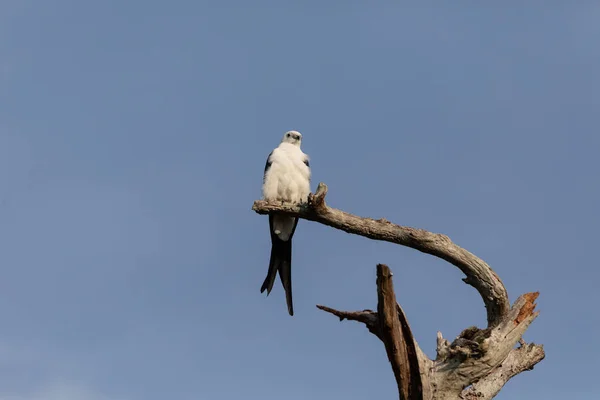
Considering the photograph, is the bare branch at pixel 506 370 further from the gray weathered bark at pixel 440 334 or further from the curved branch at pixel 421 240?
the curved branch at pixel 421 240

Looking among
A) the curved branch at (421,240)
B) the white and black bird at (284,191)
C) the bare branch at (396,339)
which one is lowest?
the bare branch at (396,339)

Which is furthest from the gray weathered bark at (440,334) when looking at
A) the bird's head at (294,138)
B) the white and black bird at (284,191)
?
the bird's head at (294,138)

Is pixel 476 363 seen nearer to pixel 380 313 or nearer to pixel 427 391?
pixel 427 391

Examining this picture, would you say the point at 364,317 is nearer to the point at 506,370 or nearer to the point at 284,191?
the point at 506,370

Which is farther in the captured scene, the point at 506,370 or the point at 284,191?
the point at 284,191

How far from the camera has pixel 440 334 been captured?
725 centimetres

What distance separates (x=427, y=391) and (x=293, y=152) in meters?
3.98

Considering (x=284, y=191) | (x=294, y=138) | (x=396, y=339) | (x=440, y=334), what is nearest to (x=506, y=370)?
(x=440, y=334)

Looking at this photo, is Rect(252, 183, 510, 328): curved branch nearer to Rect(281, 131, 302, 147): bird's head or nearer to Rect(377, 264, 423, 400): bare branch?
Rect(377, 264, 423, 400): bare branch

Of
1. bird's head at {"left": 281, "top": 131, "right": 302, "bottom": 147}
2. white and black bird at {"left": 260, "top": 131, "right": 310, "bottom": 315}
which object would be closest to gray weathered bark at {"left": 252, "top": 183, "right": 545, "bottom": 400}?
white and black bird at {"left": 260, "top": 131, "right": 310, "bottom": 315}

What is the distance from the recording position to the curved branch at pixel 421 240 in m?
7.42

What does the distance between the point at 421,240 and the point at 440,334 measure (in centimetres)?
90

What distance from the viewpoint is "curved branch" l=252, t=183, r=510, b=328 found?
7.42m

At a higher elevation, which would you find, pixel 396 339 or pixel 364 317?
pixel 364 317
